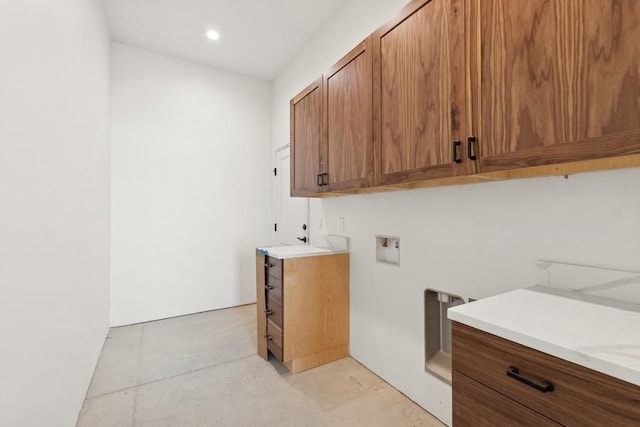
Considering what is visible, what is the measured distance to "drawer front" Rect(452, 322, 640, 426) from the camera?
688mm

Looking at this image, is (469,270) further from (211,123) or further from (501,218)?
(211,123)

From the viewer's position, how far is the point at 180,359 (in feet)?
8.56

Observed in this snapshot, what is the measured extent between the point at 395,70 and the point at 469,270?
47.4 inches

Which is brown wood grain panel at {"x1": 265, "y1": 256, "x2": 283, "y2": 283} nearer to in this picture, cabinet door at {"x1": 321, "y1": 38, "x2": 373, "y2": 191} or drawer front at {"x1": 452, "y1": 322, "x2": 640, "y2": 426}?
cabinet door at {"x1": 321, "y1": 38, "x2": 373, "y2": 191}

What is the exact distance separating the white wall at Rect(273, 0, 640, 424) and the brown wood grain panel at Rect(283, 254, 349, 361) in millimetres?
116

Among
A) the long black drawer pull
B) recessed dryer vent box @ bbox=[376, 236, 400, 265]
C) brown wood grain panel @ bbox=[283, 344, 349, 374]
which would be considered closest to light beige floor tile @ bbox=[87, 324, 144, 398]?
brown wood grain panel @ bbox=[283, 344, 349, 374]

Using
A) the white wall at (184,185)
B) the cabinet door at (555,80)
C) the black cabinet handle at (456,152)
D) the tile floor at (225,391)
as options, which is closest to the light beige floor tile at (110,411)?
the tile floor at (225,391)

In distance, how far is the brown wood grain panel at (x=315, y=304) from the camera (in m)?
2.33

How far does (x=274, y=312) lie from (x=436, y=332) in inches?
50.1

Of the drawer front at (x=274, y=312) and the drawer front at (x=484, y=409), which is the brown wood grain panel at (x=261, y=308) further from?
the drawer front at (x=484, y=409)

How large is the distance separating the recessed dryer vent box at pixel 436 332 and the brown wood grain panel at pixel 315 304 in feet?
2.75

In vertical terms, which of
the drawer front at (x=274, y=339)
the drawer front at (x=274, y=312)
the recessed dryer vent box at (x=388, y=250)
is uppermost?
the recessed dryer vent box at (x=388, y=250)

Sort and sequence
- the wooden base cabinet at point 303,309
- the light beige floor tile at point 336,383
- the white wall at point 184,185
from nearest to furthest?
the light beige floor tile at point 336,383 → the wooden base cabinet at point 303,309 → the white wall at point 184,185

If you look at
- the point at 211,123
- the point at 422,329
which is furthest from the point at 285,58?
the point at 422,329
